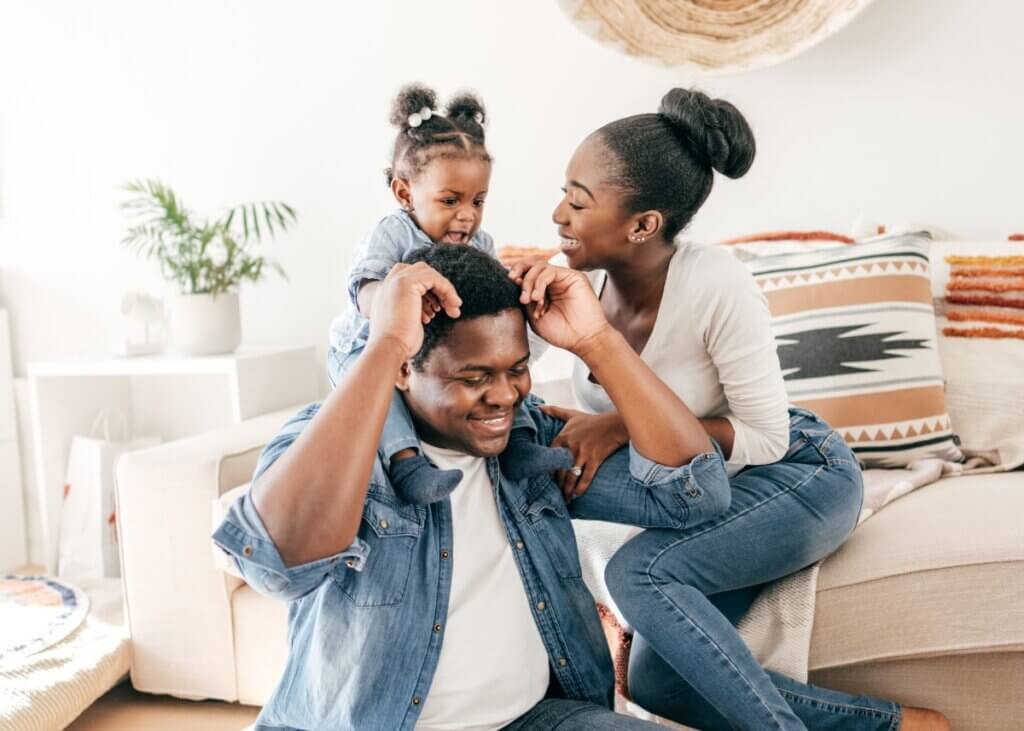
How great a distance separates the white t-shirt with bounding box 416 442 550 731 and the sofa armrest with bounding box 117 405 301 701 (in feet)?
2.68

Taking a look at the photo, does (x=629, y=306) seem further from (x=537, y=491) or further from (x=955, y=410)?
(x=955, y=410)

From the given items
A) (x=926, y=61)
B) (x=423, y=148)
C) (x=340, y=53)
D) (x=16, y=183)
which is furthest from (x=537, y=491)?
(x=16, y=183)

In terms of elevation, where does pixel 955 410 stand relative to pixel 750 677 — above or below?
above

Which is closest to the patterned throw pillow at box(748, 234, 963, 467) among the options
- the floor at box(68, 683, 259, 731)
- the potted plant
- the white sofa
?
the white sofa

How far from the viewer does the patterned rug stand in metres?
1.83

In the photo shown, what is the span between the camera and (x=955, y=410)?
5.71ft

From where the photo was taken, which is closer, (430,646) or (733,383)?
(430,646)

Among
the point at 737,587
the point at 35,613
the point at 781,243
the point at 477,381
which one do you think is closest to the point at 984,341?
the point at 781,243

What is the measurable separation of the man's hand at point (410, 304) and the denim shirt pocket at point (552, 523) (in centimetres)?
24

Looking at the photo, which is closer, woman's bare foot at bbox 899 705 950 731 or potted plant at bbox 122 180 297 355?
woman's bare foot at bbox 899 705 950 731

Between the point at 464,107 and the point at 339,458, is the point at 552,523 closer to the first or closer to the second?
the point at 339,458

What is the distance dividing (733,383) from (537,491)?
1.12ft

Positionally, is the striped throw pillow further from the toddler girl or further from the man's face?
the man's face

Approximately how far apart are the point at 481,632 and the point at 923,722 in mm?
635
